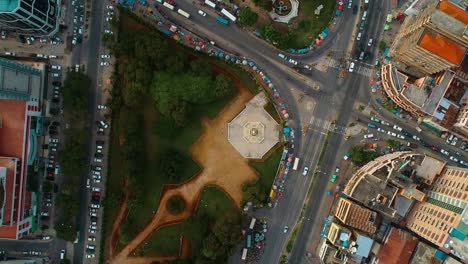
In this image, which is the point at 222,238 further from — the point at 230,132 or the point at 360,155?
the point at 360,155

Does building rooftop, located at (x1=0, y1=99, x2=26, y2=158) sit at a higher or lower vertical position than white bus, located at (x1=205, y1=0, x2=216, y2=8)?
lower

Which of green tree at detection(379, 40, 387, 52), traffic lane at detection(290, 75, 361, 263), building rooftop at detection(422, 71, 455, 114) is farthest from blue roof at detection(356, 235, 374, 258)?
green tree at detection(379, 40, 387, 52)

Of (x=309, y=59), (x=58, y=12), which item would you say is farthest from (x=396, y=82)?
(x=58, y=12)

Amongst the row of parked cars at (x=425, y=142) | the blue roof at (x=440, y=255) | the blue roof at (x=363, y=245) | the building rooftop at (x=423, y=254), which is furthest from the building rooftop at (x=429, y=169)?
the blue roof at (x=363, y=245)

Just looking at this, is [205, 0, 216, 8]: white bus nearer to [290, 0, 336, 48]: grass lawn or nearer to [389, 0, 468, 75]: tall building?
[290, 0, 336, 48]: grass lawn

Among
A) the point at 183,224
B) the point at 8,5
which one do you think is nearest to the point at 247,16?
the point at 8,5

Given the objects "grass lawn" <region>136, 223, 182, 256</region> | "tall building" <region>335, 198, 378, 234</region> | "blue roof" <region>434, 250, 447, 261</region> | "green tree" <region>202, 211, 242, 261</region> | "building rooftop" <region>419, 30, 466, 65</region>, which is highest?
"building rooftop" <region>419, 30, 466, 65</region>
